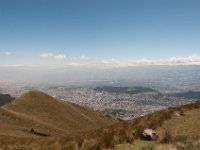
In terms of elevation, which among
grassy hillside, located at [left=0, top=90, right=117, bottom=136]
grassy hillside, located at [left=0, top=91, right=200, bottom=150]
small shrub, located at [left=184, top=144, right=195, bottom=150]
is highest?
small shrub, located at [left=184, top=144, right=195, bottom=150]

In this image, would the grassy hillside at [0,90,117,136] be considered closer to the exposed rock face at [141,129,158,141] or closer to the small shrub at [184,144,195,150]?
the exposed rock face at [141,129,158,141]

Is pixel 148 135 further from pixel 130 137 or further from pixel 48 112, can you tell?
pixel 48 112

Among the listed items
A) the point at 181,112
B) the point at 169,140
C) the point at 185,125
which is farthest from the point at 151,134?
the point at 181,112

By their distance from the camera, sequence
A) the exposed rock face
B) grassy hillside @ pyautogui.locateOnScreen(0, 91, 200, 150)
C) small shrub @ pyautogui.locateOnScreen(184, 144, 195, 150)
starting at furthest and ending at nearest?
the exposed rock face → grassy hillside @ pyautogui.locateOnScreen(0, 91, 200, 150) → small shrub @ pyautogui.locateOnScreen(184, 144, 195, 150)

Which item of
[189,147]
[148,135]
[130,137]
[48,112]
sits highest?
[189,147]

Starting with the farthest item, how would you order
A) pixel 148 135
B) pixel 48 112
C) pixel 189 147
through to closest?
1. pixel 48 112
2. pixel 148 135
3. pixel 189 147

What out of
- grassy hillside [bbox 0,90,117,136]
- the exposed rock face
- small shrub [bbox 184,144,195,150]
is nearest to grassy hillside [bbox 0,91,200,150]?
small shrub [bbox 184,144,195,150]

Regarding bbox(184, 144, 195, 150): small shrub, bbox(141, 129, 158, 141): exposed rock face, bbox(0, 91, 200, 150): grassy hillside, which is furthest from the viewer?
bbox(141, 129, 158, 141): exposed rock face

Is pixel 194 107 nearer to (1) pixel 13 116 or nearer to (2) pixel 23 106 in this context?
(1) pixel 13 116

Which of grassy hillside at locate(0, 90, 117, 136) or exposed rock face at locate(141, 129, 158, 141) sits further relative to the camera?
grassy hillside at locate(0, 90, 117, 136)

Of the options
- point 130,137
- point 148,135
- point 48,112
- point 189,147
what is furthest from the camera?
point 48,112

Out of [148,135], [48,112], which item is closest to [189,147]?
[148,135]

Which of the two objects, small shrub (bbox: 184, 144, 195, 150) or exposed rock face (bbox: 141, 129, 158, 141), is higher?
small shrub (bbox: 184, 144, 195, 150)

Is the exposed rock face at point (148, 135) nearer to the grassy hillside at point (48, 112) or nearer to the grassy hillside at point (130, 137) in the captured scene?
the grassy hillside at point (130, 137)
